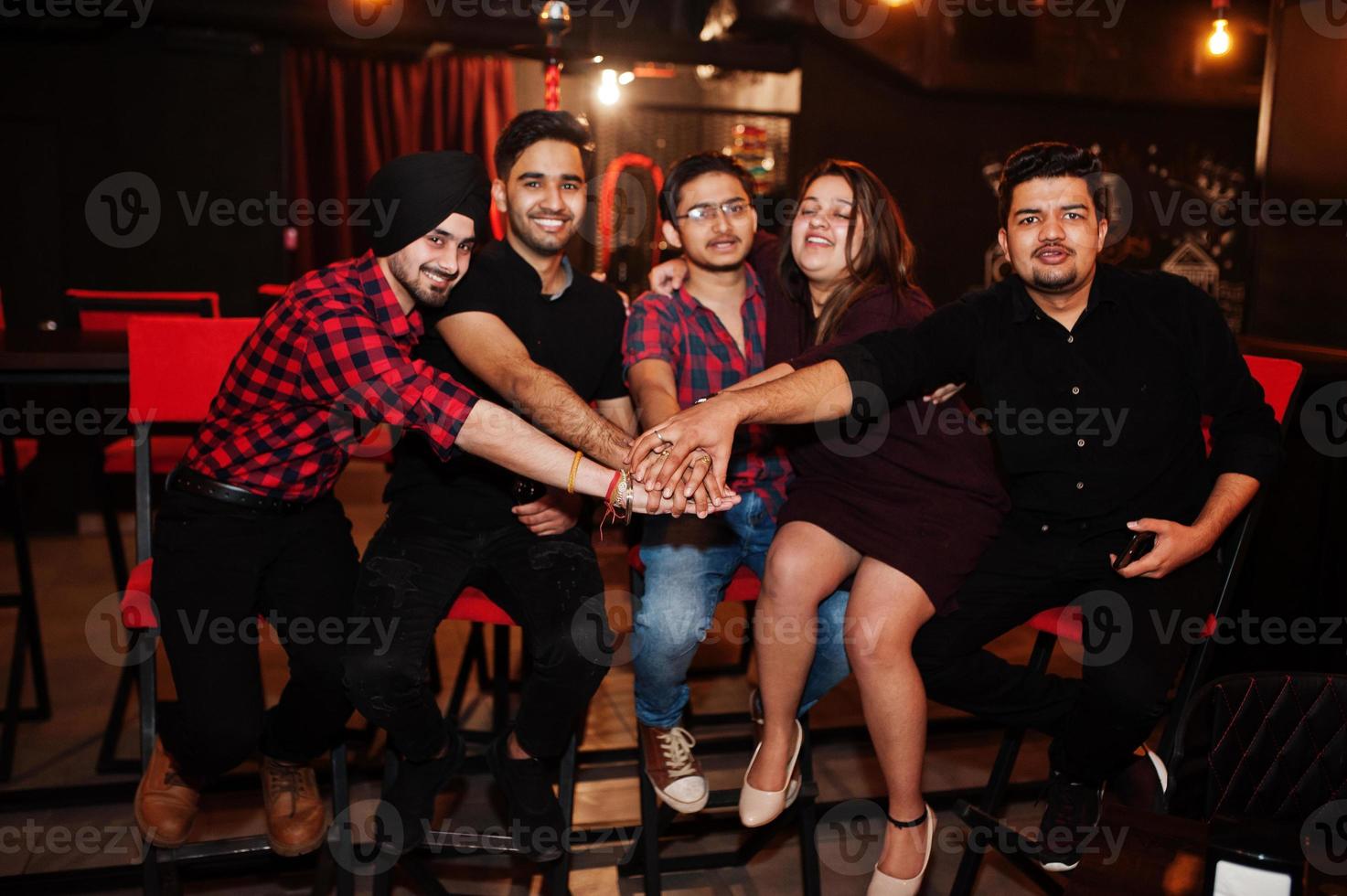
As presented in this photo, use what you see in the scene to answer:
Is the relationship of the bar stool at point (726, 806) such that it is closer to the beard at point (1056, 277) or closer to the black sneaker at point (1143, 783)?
the black sneaker at point (1143, 783)

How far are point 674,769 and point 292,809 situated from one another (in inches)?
30.9

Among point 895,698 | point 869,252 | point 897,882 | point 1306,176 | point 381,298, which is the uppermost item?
point 1306,176

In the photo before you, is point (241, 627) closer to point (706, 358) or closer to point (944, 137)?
point (706, 358)

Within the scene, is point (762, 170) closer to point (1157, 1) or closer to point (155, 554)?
point (1157, 1)

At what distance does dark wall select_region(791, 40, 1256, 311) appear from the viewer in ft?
22.8

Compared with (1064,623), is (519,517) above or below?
above

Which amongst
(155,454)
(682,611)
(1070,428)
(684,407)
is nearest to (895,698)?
(682,611)

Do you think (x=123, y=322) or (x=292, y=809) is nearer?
(x=292, y=809)

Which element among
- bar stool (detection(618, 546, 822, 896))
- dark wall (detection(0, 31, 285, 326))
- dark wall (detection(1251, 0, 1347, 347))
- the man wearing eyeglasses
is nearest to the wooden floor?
bar stool (detection(618, 546, 822, 896))

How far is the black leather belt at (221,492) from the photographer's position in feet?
7.29

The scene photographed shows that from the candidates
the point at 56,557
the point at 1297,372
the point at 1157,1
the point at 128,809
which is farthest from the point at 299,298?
the point at 1157,1

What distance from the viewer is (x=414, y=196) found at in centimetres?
223

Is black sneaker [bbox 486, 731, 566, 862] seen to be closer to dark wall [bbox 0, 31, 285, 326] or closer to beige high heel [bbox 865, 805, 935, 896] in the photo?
beige high heel [bbox 865, 805, 935, 896]

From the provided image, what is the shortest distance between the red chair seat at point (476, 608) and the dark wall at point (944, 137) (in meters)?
5.30
